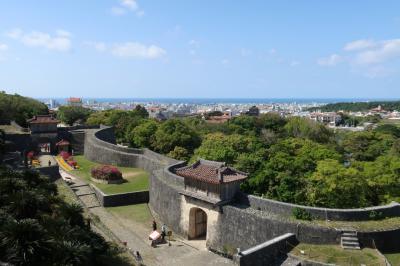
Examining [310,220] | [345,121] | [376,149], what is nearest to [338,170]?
[310,220]

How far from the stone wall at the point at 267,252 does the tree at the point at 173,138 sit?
22559mm

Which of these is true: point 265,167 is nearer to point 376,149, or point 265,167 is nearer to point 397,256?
point 397,256

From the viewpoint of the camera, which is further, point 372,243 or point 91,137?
point 91,137

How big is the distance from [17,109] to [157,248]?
3809 cm

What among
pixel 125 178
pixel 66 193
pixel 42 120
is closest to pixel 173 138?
pixel 125 178

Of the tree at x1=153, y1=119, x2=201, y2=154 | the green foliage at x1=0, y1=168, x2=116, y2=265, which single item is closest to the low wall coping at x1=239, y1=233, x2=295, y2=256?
the green foliage at x1=0, y1=168, x2=116, y2=265

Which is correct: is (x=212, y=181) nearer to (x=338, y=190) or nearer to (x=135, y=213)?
(x=338, y=190)

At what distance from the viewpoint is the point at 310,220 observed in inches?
763

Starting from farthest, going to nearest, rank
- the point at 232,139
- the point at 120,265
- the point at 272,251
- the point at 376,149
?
the point at 376,149, the point at 232,139, the point at 272,251, the point at 120,265

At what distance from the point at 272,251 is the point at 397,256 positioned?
242 inches

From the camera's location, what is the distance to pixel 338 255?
1697 centimetres

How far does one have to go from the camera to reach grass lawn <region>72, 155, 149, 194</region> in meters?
30.0

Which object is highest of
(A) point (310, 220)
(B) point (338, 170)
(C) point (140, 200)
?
(B) point (338, 170)

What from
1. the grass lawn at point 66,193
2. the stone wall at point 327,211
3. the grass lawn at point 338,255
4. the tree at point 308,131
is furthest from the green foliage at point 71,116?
the grass lawn at point 338,255
